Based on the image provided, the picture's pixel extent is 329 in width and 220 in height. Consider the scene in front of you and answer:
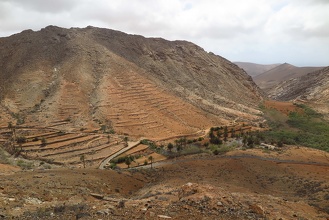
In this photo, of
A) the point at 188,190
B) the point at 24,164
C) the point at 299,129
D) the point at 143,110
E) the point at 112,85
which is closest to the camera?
the point at 188,190

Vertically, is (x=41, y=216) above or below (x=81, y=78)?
below

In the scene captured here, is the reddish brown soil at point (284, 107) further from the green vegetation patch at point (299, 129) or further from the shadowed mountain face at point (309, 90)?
the shadowed mountain face at point (309, 90)

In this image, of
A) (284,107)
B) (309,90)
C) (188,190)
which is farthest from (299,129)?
(188,190)

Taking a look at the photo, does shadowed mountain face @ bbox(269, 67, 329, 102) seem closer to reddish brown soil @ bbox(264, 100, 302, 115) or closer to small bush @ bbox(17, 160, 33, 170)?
reddish brown soil @ bbox(264, 100, 302, 115)

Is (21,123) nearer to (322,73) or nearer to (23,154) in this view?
(23,154)

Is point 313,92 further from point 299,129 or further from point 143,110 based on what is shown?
point 143,110

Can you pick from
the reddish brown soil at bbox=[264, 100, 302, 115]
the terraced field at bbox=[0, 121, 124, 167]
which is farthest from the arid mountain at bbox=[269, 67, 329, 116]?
the terraced field at bbox=[0, 121, 124, 167]

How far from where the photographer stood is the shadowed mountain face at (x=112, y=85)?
148ft

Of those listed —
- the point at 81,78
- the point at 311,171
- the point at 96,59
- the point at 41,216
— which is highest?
the point at 96,59

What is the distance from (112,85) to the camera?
5206cm

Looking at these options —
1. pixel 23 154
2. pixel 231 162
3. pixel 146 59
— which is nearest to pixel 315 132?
pixel 231 162

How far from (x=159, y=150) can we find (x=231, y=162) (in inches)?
463

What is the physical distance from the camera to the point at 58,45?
58.4m

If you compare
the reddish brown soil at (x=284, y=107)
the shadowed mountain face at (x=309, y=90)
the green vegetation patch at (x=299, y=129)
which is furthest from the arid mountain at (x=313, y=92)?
the reddish brown soil at (x=284, y=107)
